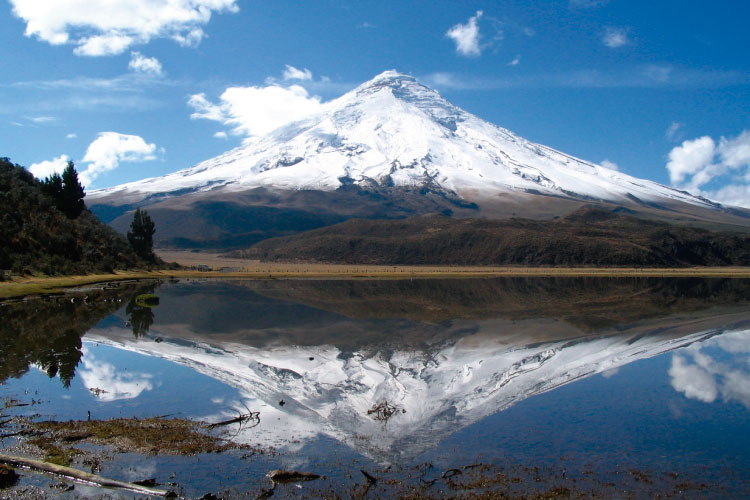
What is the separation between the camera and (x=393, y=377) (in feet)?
66.4

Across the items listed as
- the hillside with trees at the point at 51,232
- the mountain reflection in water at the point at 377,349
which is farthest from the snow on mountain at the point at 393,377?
the hillside with trees at the point at 51,232

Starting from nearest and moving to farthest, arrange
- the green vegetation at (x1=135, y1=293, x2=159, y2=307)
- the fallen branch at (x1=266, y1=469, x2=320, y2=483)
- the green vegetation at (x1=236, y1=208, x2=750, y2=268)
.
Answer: the fallen branch at (x1=266, y1=469, x2=320, y2=483) → the green vegetation at (x1=135, y1=293, x2=159, y2=307) → the green vegetation at (x1=236, y1=208, x2=750, y2=268)

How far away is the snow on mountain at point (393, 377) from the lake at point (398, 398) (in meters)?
0.09

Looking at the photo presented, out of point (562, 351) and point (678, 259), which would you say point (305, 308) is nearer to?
point (562, 351)

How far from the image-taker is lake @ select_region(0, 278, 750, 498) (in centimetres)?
1099

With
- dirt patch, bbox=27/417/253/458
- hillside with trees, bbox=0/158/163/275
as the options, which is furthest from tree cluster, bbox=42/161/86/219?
dirt patch, bbox=27/417/253/458

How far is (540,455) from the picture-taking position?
12477mm

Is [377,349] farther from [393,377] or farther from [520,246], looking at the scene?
[520,246]

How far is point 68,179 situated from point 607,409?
6392 centimetres

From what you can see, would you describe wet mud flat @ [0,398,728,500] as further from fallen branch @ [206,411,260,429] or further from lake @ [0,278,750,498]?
fallen branch @ [206,411,260,429]

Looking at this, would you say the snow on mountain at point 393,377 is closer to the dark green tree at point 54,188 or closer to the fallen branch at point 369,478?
the fallen branch at point 369,478

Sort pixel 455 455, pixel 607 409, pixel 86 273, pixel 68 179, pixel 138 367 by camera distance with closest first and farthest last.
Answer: pixel 455 455 < pixel 607 409 < pixel 138 367 < pixel 86 273 < pixel 68 179

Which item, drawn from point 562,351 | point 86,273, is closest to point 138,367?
point 562,351

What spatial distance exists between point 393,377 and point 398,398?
2829 mm
